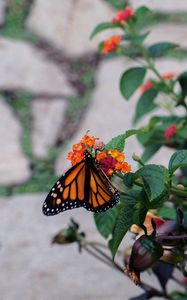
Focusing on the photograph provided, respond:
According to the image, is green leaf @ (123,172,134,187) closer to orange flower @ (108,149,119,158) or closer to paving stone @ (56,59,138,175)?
orange flower @ (108,149,119,158)

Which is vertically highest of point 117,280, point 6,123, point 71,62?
point 71,62

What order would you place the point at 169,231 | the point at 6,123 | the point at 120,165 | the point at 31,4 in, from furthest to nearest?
the point at 31,4, the point at 6,123, the point at 169,231, the point at 120,165

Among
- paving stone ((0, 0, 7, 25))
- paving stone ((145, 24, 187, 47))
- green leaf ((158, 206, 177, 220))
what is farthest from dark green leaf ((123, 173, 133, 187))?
paving stone ((0, 0, 7, 25))

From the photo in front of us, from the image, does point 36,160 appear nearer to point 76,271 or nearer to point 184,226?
point 76,271

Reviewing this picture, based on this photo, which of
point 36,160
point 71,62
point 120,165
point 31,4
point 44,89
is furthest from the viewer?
point 31,4

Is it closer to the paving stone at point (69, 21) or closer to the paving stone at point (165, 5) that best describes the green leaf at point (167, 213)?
the paving stone at point (69, 21)

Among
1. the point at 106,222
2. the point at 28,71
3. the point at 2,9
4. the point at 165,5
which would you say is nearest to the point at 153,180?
the point at 106,222

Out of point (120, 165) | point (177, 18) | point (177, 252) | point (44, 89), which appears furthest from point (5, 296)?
point (177, 18)
